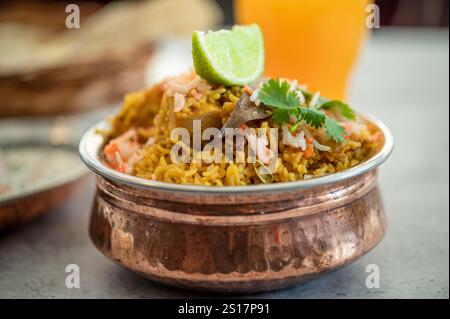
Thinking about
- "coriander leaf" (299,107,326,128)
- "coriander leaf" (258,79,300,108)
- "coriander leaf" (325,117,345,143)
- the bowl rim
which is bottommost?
the bowl rim

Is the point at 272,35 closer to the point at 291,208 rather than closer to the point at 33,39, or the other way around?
the point at 291,208

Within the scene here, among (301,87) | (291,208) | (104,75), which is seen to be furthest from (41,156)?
(291,208)

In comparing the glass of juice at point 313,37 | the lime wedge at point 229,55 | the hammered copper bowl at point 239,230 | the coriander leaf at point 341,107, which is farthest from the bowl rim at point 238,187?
the glass of juice at point 313,37

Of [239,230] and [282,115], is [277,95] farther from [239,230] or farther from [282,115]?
[239,230]

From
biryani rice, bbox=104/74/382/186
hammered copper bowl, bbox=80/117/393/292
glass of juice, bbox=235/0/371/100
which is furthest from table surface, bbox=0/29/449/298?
glass of juice, bbox=235/0/371/100

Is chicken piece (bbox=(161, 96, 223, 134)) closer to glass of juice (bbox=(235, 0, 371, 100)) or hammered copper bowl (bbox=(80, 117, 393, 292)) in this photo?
hammered copper bowl (bbox=(80, 117, 393, 292))

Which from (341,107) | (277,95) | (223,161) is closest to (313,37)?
(341,107)

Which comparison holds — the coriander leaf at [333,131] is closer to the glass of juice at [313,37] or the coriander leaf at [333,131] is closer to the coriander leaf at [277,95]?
the coriander leaf at [277,95]
